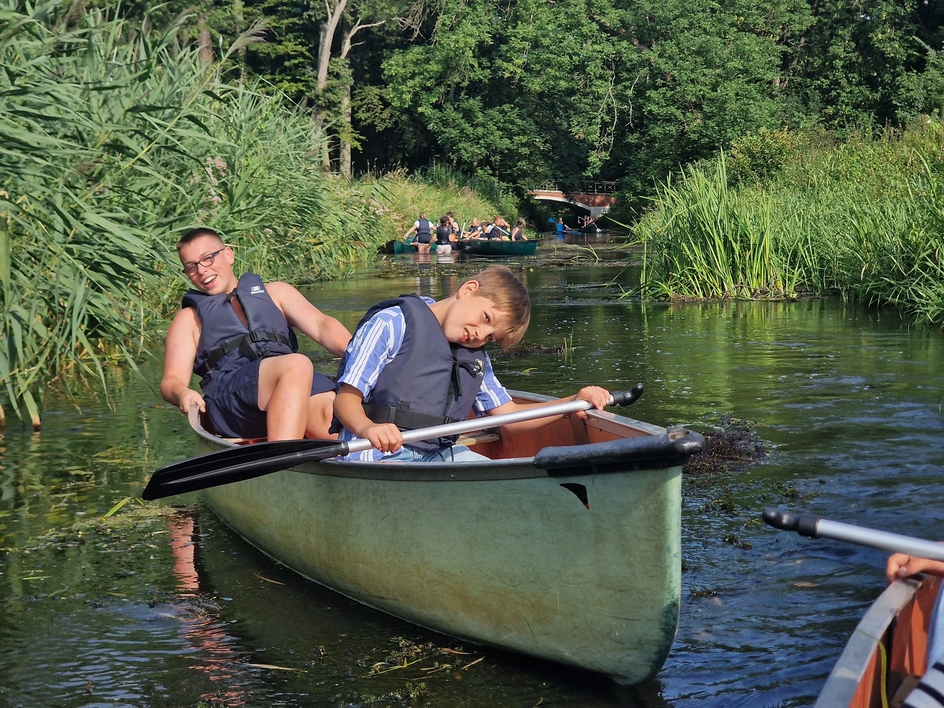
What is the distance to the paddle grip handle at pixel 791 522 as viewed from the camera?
224cm

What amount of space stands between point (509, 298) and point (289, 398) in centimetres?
124

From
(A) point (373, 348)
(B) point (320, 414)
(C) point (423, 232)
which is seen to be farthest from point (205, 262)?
(C) point (423, 232)

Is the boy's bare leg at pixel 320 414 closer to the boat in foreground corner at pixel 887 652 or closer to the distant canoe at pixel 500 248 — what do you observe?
the boat in foreground corner at pixel 887 652

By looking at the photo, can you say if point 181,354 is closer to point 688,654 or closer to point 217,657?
point 217,657

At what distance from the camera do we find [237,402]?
4992 mm

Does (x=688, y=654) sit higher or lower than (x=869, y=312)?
lower

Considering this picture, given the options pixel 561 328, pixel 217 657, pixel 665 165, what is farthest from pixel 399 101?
pixel 217 657

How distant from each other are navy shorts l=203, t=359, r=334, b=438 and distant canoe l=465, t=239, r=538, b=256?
20.9m

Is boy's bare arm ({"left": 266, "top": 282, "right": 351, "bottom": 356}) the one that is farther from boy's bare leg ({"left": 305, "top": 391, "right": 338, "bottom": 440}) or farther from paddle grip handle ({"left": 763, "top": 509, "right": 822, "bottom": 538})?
paddle grip handle ({"left": 763, "top": 509, "right": 822, "bottom": 538})

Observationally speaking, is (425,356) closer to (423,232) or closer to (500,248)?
(500,248)

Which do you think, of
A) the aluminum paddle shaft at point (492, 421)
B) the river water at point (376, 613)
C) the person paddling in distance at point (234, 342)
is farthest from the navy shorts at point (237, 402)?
the aluminum paddle shaft at point (492, 421)

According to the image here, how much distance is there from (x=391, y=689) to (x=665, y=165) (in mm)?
34903

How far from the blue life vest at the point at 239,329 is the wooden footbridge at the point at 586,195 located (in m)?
39.0

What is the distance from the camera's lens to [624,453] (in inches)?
120
